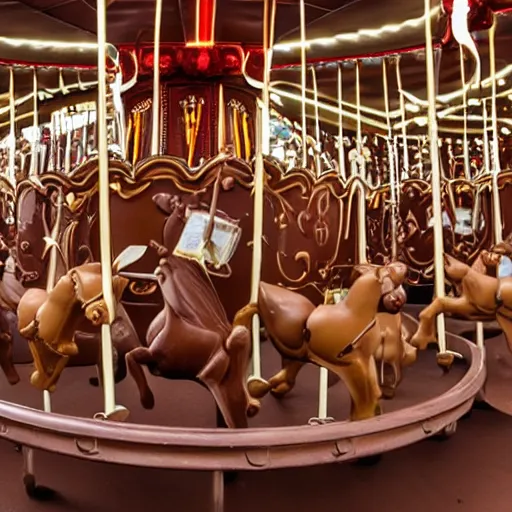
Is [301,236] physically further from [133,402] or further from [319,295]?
[133,402]

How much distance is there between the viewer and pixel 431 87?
642mm

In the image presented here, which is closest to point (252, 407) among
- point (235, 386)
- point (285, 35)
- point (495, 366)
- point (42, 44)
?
point (235, 386)

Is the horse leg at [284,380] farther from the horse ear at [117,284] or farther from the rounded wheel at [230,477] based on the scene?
the horse ear at [117,284]

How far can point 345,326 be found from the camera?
1.86 ft

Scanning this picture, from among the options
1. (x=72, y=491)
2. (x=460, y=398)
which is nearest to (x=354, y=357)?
(x=460, y=398)

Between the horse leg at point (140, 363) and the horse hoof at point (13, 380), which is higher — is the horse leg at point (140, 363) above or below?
above

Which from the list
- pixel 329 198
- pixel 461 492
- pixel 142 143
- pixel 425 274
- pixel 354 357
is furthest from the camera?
pixel 425 274

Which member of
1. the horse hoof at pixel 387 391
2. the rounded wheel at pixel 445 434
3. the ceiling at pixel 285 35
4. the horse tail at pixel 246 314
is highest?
the ceiling at pixel 285 35

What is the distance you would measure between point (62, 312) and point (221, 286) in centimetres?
22

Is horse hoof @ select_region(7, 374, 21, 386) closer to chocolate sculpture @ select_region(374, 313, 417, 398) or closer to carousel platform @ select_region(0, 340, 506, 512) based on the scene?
carousel platform @ select_region(0, 340, 506, 512)

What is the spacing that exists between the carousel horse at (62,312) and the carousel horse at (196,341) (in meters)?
0.05

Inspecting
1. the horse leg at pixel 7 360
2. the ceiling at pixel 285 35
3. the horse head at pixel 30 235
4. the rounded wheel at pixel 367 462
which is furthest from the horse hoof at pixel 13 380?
the ceiling at pixel 285 35

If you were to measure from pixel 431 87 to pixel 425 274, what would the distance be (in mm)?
1002

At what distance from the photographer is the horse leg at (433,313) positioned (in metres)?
0.67
